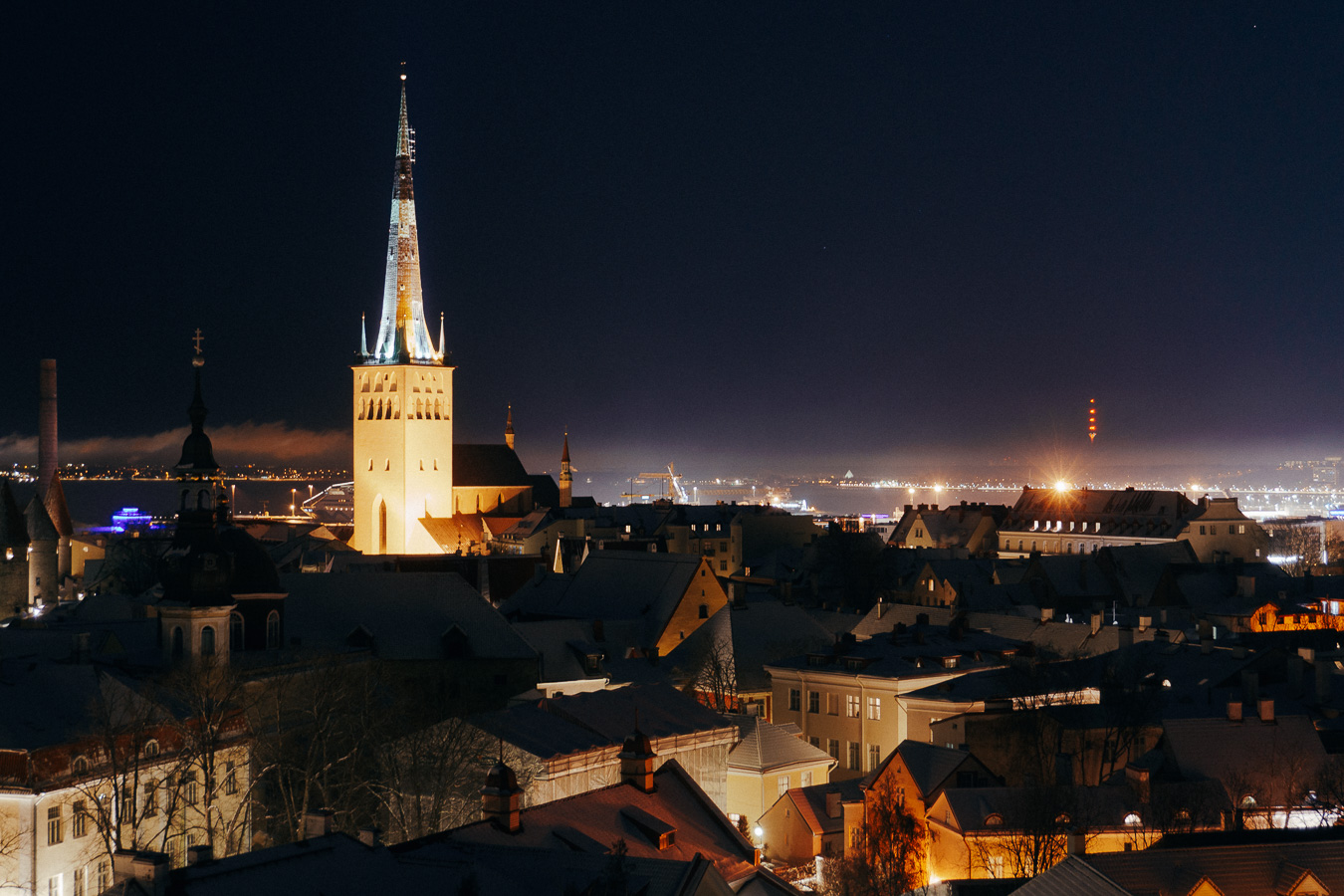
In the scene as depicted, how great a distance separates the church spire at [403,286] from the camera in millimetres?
120500

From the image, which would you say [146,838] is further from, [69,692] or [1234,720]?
[1234,720]

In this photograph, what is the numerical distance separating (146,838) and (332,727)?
24.2 feet

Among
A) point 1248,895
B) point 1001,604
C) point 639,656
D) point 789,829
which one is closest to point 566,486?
point 1001,604

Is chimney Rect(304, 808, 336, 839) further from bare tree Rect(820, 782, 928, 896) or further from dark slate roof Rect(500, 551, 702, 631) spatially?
dark slate roof Rect(500, 551, 702, 631)

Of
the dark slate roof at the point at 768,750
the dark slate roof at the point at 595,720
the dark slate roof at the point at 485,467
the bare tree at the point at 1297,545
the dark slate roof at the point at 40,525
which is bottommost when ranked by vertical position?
the dark slate roof at the point at 768,750

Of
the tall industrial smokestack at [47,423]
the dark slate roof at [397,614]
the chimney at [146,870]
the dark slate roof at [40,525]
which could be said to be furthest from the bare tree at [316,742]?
the tall industrial smokestack at [47,423]

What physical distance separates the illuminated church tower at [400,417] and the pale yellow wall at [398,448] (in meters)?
0.08

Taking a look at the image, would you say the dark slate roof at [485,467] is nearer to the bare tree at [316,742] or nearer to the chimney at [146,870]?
the bare tree at [316,742]

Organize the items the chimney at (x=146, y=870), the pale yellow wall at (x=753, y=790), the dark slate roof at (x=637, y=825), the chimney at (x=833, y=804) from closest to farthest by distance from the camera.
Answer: the chimney at (x=146, y=870) → the dark slate roof at (x=637, y=825) → the chimney at (x=833, y=804) → the pale yellow wall at (x=753, y=790)

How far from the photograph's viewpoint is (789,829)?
4703 cm

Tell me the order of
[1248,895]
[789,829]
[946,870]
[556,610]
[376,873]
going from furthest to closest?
1. [556,610]
2. [789,829]
3. [946,870]
4. [1248,895]
5. [376,873]

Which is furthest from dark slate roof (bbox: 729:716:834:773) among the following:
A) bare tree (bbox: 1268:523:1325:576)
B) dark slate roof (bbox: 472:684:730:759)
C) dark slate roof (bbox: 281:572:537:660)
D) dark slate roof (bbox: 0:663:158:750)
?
bare tree (bbox: 1268:523:1325:576)

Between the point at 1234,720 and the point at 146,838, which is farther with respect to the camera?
the point at 1234,720

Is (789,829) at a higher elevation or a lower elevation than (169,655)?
lower
